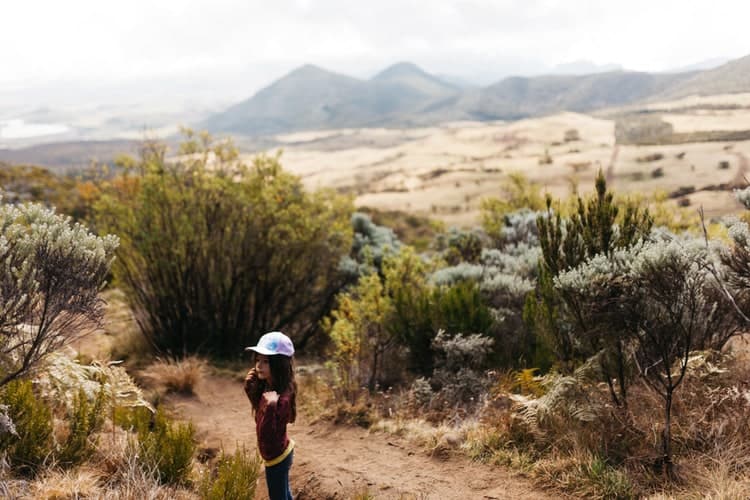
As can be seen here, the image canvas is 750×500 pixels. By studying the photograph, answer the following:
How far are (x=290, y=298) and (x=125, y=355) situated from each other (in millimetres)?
3459

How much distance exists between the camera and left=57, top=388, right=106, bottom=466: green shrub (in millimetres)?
4766

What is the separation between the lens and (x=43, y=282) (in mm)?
3979

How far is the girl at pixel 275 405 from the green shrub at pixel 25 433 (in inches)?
→ 76.5

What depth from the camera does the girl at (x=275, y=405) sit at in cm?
416

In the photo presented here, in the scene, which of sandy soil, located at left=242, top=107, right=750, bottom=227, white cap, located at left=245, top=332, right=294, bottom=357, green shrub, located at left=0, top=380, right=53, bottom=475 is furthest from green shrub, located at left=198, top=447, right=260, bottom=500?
sandy soil, located at left=242, top=107, right=750, bottom=227

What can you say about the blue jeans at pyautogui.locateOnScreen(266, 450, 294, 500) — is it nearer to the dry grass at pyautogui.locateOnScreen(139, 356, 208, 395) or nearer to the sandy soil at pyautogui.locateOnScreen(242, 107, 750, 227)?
the sandy soil at pyautogui.locateOnScreen(242, 107, 750, 227)

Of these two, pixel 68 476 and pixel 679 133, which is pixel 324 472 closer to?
pixel 68 476

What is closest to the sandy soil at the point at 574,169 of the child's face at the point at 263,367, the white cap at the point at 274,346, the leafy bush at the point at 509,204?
the leafy bush at the point at 509,204

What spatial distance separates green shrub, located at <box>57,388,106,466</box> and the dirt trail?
1.45m

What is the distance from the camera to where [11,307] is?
3805mm

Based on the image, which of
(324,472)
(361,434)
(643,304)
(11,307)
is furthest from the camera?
(361,434)

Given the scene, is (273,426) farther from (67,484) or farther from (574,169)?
(574,169)

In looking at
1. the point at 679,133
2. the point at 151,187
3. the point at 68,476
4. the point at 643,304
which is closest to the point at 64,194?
the point at 151,187

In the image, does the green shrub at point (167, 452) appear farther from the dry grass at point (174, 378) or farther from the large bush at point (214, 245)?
the large bush at point (214, 245)
